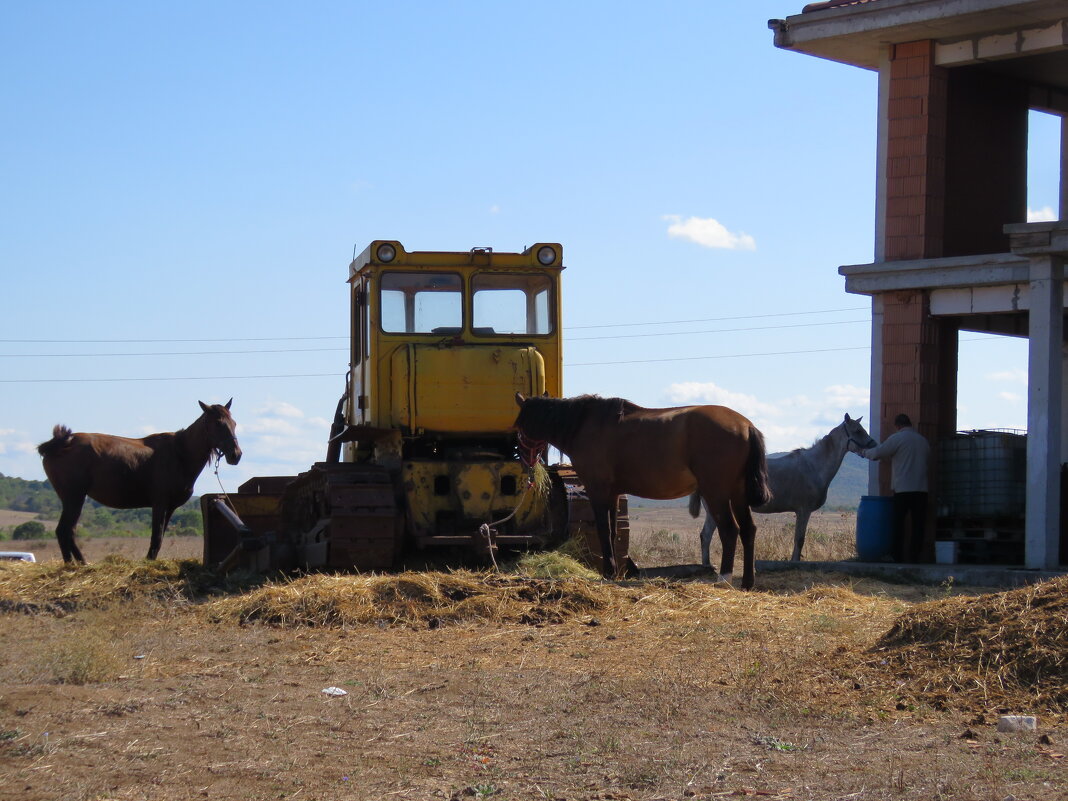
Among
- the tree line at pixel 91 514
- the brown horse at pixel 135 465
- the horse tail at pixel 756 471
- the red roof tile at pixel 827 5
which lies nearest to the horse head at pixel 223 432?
the brown horse at pixel 135 465

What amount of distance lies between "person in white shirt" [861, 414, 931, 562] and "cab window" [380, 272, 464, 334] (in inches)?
234

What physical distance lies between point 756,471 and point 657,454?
0.98 metres

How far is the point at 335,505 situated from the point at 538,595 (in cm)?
228

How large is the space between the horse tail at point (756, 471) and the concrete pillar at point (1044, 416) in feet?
11.9

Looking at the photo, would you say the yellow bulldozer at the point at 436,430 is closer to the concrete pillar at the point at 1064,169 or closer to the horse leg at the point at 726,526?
the horse leg at the point at 726,526

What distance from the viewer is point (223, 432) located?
16.5 m

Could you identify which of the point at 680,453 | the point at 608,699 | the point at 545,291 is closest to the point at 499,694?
the point at 608,699

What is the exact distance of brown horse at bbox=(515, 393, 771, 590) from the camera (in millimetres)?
12938

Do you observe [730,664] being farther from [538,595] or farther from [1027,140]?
[1027,140]

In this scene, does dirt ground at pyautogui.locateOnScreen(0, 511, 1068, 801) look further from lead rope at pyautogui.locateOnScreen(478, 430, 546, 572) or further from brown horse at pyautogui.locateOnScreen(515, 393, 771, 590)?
lead rope at pyautogui.locateOnScreen(478, 430, 546, 572)

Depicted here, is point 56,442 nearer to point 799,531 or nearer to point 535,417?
point 535,417

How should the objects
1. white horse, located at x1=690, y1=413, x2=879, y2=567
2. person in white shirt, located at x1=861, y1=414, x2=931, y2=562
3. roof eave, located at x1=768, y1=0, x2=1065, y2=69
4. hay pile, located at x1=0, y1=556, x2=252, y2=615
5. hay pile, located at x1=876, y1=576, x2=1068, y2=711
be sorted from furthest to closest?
white horse, located at x1=690, y1=413, x2=879, y2=567 < roof eave, located at x1=768, y1=0, x2=1065, y2=69 < person in white shirt, located at x1=861, y1=414, x2=931, y2=562 < hay pile, located at x1=0, y1=556, x2=252, y2=615 < hay pile, located at x1=876, y1=576, x2=1068, y2=711

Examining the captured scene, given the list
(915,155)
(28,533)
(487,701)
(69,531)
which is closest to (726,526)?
(487,701)

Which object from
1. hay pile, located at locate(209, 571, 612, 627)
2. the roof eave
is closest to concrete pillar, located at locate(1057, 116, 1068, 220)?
the roof eave
